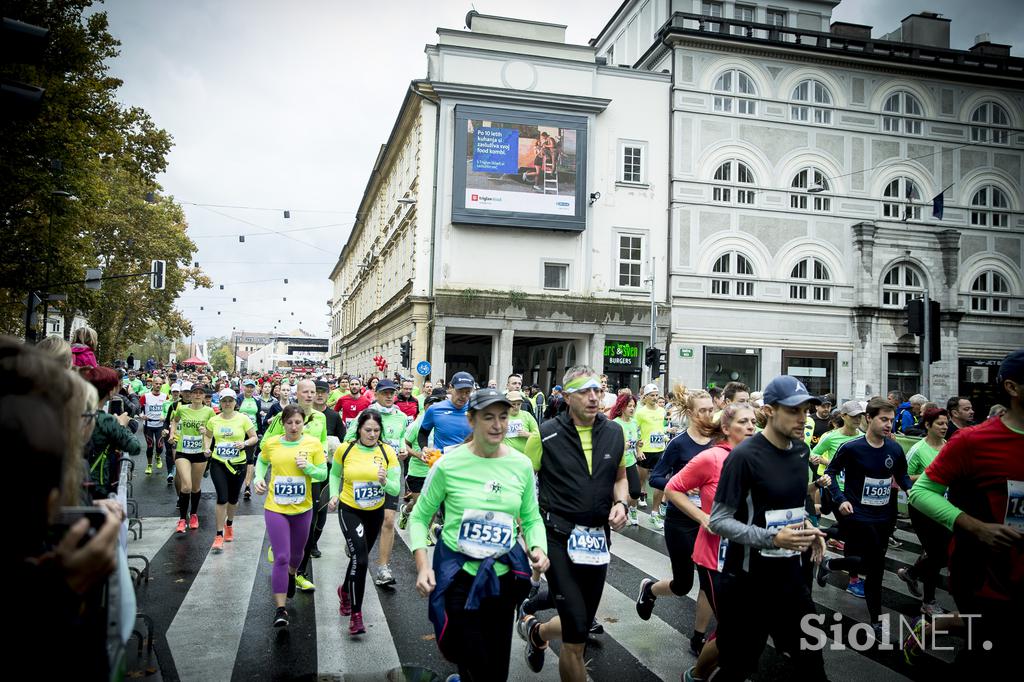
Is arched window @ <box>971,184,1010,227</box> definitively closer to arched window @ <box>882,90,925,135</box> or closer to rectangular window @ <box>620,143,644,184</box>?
arched window @ <box>882,90,925,135</box>

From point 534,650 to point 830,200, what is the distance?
33609 millimetres

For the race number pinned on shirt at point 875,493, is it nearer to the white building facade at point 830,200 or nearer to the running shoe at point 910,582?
the running shoe at point 910,582

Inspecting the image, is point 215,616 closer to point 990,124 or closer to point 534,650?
point 534,650

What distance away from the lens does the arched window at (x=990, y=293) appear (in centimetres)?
3506

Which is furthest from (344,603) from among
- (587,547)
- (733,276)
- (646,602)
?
(733,276)

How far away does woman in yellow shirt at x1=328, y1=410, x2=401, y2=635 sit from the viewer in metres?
6.38

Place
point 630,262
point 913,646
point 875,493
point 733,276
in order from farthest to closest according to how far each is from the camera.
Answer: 1. point 733,276
2. point 630,262
3. point 875,493
4. point 913,646

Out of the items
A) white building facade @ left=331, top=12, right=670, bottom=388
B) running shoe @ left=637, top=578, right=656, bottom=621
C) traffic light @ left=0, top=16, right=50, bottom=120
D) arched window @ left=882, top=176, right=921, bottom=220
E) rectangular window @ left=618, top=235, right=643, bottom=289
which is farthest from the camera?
arched window @ left=882, top=176, right=921, bottom=220

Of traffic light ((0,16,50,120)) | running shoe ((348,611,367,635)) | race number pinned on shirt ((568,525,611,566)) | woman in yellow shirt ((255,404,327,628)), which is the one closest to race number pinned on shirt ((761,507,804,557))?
race number pinned on shirt ((568,525,611,566))

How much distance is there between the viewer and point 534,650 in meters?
5.04

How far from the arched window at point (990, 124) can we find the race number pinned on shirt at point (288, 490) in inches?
1576

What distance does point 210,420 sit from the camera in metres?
9.55

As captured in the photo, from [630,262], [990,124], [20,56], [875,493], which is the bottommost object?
[875,493]

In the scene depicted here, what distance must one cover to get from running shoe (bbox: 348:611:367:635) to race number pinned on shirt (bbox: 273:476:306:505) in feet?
4.05
